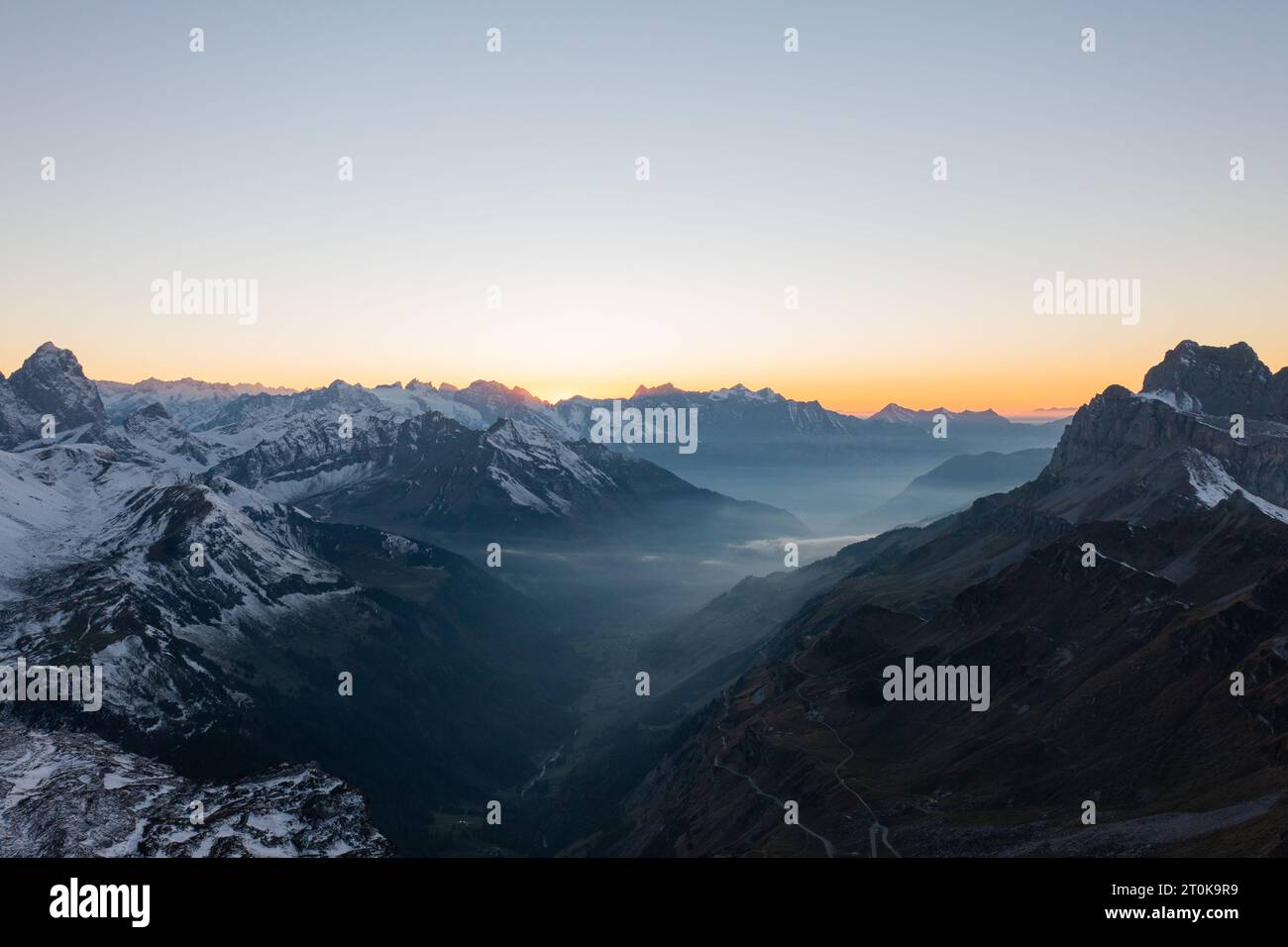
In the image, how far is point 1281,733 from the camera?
184 m

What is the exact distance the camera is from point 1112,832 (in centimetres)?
17188
